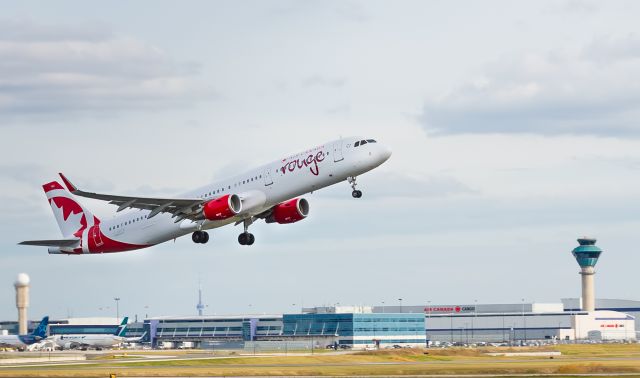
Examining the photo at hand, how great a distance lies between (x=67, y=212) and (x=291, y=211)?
2771 centimetres

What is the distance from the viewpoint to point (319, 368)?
103938 millimetres

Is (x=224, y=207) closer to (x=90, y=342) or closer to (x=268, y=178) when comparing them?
(x=268, y=178)

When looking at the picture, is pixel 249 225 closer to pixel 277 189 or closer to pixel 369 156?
pixel 277 189

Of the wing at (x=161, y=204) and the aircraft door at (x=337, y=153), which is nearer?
the aircraft door at (x=337, y=153)

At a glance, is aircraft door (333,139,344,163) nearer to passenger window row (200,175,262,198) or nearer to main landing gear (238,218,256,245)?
passenger window row (200,175,262,198)

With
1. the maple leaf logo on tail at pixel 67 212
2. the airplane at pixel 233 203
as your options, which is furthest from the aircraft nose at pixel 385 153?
the maple leaf logo on tail at pixel 67 212

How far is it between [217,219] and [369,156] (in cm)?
1436

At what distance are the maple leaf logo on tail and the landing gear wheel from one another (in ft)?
54.6

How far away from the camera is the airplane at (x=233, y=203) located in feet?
275

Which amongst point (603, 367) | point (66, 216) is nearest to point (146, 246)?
point (66, 216)

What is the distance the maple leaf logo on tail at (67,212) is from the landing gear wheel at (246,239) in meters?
16.6

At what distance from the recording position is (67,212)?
109375mm

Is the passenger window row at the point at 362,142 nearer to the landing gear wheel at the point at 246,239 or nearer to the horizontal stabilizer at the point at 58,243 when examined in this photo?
the landing gear wheel at the point at 246,239

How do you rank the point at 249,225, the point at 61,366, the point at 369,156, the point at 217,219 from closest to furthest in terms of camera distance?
the point at 369,156 → the point at 217,219 → the point at 249,225 → the point at 61,366
